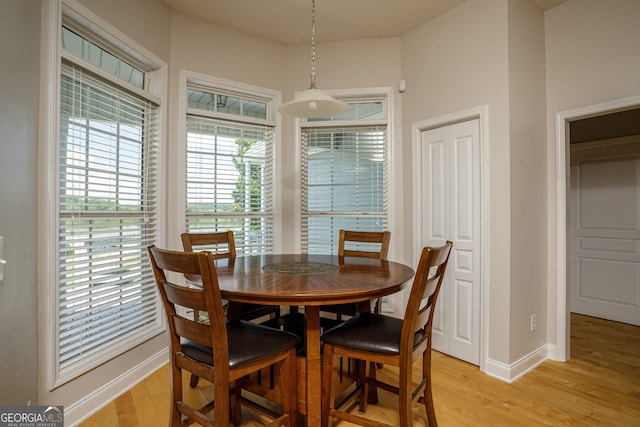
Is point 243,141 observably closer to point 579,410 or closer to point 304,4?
point 304,4

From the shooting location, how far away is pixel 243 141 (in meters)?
3.19

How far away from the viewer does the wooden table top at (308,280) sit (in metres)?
1.40

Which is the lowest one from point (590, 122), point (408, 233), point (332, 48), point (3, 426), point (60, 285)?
point (3, 426)

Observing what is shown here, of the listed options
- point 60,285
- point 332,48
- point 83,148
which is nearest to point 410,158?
point 332,48

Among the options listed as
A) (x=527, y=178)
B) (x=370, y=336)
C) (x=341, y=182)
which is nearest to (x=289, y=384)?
(x=370, y=336)

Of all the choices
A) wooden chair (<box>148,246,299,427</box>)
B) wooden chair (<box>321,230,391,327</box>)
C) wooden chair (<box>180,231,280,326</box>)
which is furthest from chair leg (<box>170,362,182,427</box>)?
wooden chair (<box>321,230,391,327</box>)

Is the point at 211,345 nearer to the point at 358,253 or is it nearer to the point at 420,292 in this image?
the point at 420,292

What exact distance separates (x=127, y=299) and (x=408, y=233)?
239 cm

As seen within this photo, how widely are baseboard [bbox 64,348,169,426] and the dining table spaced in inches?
40.8

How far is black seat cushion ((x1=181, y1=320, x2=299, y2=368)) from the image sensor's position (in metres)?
1.41

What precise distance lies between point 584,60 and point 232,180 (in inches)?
123

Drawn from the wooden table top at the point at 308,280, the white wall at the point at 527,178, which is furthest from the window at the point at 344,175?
the white wall at the point at 527,178

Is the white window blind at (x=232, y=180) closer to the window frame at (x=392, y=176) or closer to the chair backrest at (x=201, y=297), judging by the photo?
the window frame at (x=392, y=176)

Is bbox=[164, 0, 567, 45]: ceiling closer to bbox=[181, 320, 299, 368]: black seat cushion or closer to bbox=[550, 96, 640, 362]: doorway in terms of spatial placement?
bbox=[550, 96, 640, 362]: doorway
